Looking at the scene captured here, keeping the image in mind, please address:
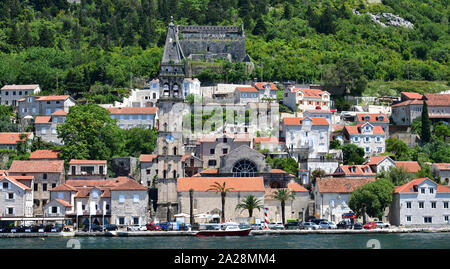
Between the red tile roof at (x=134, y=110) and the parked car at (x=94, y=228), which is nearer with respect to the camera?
the parked car at (x=94, y=228)

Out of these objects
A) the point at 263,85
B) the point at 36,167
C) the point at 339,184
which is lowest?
the point at 339,184

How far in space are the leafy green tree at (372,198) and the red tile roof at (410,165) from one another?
10.2m

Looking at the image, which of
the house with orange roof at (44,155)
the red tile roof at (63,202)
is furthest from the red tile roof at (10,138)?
the red tile roof at (63,202)

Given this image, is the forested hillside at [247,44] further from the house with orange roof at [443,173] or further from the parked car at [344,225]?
the parked car at [344,225]

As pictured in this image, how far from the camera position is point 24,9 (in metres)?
149

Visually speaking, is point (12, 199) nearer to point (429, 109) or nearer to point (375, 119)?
point (375, 119)

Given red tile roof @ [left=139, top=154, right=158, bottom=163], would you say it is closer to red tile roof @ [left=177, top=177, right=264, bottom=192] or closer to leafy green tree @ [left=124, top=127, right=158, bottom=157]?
leafy green tree @ [left=124, top=127, right=158, bottom=157]

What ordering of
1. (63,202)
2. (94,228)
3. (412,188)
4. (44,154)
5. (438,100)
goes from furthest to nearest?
(438,100), (44,154), (63,202), (412,188), (94,228)

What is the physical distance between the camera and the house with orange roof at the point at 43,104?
323ft

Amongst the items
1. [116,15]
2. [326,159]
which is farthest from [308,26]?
[326,159]

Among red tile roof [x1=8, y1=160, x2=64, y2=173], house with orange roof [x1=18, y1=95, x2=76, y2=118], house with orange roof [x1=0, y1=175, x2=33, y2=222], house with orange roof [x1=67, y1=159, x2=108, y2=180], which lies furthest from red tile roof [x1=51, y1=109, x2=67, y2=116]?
house with orange roof [x1=0, y1=175, x2=33, y2=222]

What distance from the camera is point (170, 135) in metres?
75.5

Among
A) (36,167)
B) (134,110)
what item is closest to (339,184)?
(36,167)

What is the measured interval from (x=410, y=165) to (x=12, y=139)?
42174 mm
